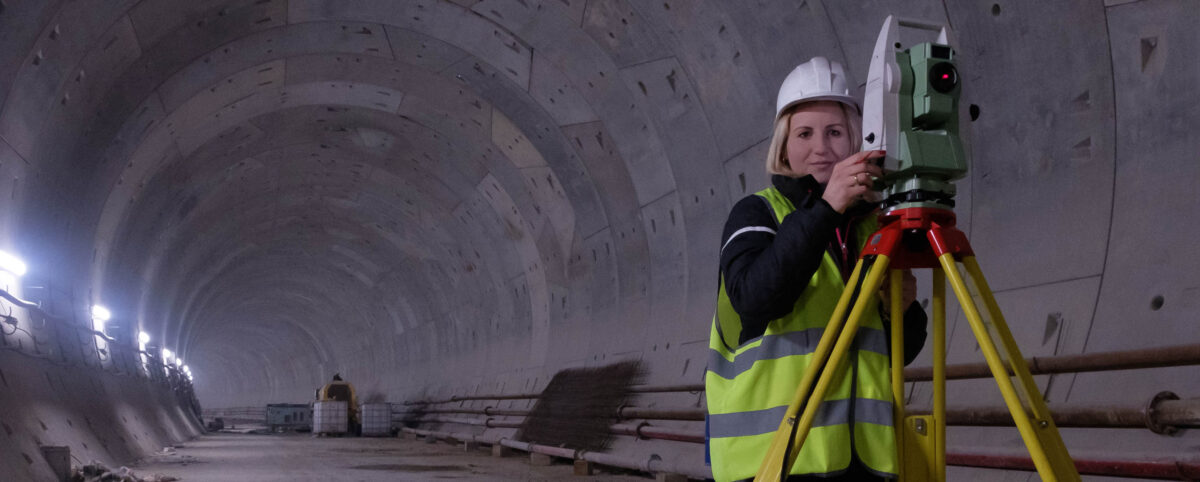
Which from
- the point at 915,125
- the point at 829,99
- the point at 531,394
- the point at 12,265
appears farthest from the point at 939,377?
the point at 531,394

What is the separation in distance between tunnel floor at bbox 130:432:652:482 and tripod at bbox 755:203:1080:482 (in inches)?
333

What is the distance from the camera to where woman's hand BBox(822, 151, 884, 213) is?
96.2 inches

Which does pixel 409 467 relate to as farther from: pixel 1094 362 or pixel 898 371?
pixel 898 371

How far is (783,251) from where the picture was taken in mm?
2457

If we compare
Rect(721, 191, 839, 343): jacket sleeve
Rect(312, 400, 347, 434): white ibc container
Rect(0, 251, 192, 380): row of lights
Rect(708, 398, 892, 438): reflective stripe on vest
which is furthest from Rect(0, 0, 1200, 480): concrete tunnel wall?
Rect(312, 400, 347, 434): white ibc container

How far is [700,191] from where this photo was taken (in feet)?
35.0

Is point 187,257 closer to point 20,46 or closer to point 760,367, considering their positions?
point 20,46

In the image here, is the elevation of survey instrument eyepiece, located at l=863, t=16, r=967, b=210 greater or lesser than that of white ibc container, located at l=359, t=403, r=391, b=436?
greater

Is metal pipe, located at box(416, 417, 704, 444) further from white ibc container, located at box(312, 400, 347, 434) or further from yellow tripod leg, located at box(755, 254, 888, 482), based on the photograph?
white ibc container, located at box(312, 400, 347, 434)

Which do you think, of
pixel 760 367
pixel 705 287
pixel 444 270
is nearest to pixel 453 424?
pixel 444 270

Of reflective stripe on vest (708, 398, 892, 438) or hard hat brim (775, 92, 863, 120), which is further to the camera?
hard hat brim (775, 92, 863, 120)

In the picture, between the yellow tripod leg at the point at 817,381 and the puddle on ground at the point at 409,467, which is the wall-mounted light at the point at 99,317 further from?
the yellow tripod leg at the point at 817,381

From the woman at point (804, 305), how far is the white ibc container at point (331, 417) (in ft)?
89.4

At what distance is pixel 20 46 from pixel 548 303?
33.6 feet
